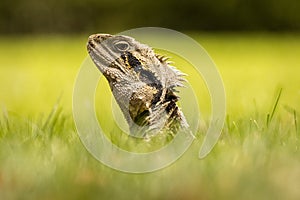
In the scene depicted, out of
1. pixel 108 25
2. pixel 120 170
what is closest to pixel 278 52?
pixel 108 25

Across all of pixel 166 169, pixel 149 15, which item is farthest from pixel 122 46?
pixel 149 15

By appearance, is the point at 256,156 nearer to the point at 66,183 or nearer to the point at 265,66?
the point at 66,183

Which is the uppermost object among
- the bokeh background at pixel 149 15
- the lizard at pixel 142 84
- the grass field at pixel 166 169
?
the bokeh background at pixel 149 15

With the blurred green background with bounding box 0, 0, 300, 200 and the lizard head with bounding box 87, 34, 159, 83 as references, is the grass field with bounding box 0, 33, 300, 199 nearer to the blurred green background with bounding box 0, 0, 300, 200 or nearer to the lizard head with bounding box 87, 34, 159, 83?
the blurred green background with bounding box 0, 0, 300, 200

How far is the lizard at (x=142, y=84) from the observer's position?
3561 millimetres

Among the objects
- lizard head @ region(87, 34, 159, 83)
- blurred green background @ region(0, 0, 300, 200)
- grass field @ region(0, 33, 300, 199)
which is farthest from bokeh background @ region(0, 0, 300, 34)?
grass field @ region(0, 33, 300, 199)

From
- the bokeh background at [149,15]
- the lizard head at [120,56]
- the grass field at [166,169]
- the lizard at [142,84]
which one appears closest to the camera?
the grass field at [166,169]

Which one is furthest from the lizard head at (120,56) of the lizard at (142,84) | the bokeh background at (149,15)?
the bokeh background at (149,15)

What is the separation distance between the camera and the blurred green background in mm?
2211

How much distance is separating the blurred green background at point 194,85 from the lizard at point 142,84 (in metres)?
0.23

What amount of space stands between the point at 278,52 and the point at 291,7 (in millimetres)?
5232

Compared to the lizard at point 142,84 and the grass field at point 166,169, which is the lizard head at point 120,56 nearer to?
the lizard at point 142,84

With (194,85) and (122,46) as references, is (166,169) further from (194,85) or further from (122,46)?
(194,85)

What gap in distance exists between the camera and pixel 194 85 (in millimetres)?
8695
